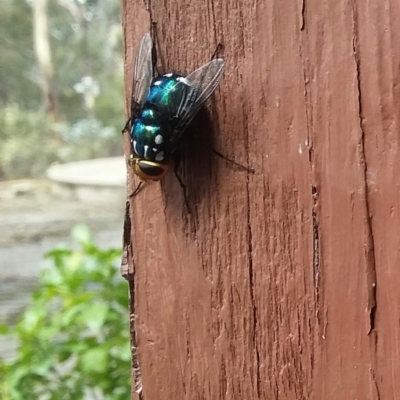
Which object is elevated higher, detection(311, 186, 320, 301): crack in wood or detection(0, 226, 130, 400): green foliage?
Result: detection(311, 186, 320, 301): crack in wood

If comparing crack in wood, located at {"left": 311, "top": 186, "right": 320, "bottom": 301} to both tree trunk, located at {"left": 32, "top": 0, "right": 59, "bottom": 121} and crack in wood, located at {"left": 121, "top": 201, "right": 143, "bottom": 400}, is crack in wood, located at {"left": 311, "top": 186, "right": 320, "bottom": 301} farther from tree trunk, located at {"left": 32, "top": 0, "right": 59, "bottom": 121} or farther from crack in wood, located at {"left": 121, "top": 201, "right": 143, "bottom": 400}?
tree trunk, located at {"left": 32, "top": 0, "right": 59, "bottom": 121}

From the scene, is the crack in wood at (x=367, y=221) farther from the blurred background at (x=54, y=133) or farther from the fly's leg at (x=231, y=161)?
the blurred background at (x=54, y=133)

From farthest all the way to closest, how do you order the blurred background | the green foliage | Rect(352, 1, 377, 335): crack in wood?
the blurred background, the green foliage, Rect(352, 1, 377, 335): crack in wood

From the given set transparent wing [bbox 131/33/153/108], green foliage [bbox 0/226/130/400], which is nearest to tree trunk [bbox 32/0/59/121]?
green foliage [bbox 0/226/130/400]

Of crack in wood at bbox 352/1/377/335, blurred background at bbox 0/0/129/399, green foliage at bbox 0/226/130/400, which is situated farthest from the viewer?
blurred background at bbox 0/0/129/399

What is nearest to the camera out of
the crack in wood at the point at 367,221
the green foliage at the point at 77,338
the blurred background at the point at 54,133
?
the crack in wood at the point at 367,221

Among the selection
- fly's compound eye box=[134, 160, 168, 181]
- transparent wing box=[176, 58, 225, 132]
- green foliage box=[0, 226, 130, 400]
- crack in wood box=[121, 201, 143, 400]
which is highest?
transparent wing box=[176, 58, 225, 132]

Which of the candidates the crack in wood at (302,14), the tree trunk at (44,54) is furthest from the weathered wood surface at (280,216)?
the tree trunk at (44,54)

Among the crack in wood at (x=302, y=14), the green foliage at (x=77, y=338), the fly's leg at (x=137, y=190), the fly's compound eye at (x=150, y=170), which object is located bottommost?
the green foliage at (x=77, y=338)

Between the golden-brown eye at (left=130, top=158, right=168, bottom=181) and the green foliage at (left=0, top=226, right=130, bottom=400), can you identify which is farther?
the green foliage at (left=0, top=226, right=130, bottom=400)
